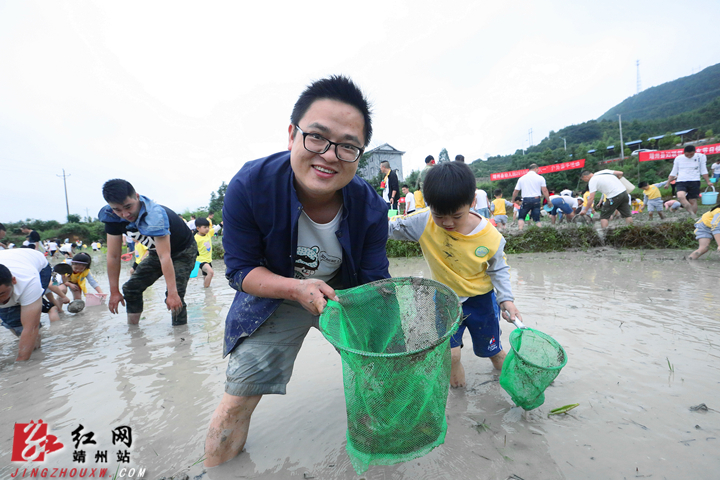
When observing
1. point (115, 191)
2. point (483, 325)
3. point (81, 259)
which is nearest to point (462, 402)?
point (483, 325)

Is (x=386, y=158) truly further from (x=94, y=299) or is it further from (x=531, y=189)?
(x=94, y=299)

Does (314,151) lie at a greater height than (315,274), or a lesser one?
greater

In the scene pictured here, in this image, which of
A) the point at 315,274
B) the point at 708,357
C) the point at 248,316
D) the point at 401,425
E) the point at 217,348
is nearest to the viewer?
the point at 401,425

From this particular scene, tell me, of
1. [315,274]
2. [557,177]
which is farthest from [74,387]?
[557,177]

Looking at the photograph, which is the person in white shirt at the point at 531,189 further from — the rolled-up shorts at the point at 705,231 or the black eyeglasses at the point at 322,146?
the black eyeglasses at the point at 322,146

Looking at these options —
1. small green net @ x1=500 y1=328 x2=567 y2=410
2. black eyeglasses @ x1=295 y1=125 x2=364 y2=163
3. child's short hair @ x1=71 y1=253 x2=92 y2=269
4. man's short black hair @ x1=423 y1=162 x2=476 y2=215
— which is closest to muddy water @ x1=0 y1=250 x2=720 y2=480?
small green net @ x1=500 y1=328 x2=567 y2=410

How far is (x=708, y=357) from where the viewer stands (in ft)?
8.30

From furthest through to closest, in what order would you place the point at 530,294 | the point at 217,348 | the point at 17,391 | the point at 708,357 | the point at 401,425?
1. the point at 530,294
2. the point at 217,348
3. the point at 17,391
4. the point at 708,357
5. the point at 401,425

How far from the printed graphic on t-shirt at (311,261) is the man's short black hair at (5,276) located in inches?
119

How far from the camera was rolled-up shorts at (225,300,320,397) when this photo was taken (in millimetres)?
1701

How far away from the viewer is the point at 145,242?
148 inches

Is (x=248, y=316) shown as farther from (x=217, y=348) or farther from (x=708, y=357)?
(x=708, y=357)

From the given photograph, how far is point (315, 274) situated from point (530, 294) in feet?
12.0

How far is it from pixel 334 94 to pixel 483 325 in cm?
183
